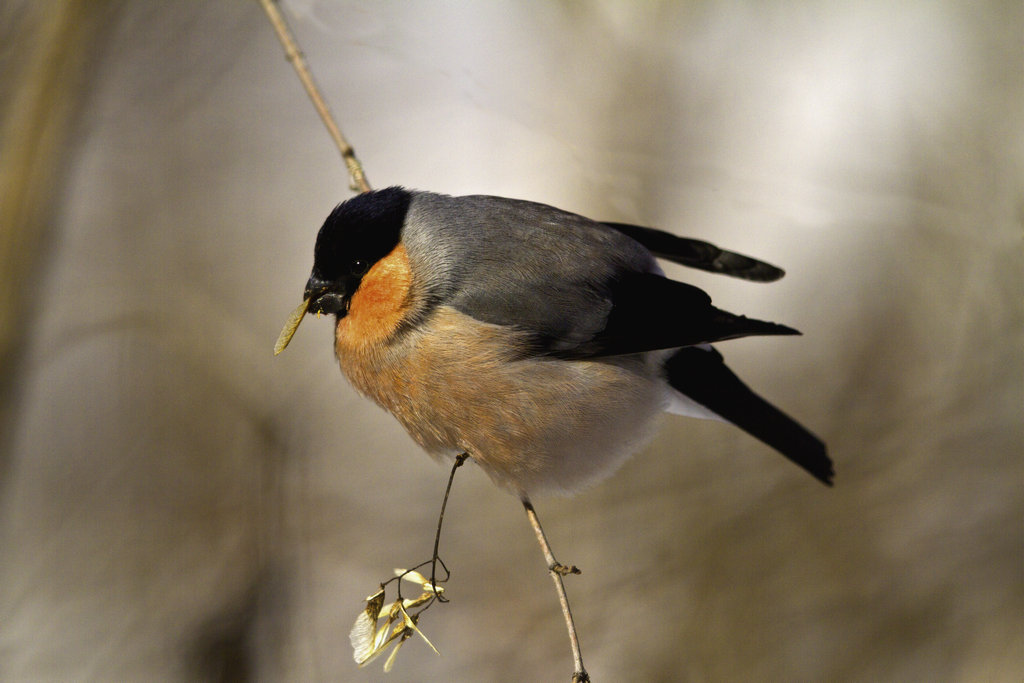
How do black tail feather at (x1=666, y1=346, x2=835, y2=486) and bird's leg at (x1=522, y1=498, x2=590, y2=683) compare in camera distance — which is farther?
black tail feather at (x1=666, y1=346, x2=835, y2=486)

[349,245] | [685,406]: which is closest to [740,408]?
[685,406]

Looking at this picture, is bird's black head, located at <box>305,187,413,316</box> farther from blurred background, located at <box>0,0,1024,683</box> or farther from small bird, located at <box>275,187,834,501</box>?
blurred background, located at <box>0,0,1024,683</box>

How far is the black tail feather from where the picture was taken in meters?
1.68

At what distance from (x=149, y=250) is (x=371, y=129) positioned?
0.88 meters

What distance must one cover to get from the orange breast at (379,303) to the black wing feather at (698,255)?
1.72 ft

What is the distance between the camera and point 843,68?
287 cm

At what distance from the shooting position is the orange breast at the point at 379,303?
136 centimetres

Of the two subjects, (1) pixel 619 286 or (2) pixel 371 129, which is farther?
(2) pixel 371 129

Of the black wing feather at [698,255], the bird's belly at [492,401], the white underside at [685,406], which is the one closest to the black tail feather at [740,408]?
the white underside at [685,406]

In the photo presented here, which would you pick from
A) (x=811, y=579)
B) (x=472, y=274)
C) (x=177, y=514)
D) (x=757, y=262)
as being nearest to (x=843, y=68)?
(x=757, y=262)

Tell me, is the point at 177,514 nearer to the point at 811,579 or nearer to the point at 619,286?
the point at 619,286

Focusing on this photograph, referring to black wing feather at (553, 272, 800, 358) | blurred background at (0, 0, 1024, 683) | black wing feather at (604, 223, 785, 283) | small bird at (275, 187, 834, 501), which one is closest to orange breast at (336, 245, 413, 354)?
small bird at (275, 187, 834, 501)

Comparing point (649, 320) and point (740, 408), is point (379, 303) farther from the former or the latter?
point (740, 408)

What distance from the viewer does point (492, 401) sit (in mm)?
1352
